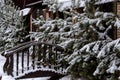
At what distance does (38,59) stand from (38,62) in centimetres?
23

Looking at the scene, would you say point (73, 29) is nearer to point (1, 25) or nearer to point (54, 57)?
point (54, 57)

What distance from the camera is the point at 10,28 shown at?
1938 cm

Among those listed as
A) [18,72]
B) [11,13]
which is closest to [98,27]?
[18,72]

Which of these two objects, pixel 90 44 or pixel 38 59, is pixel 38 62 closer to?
pixel 38 59

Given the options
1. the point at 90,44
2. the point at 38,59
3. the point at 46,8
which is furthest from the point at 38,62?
the point at 46,8

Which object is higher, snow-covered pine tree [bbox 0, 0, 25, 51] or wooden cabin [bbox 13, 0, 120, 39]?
wooden cabin [bbox 13, 0, 120, 39]

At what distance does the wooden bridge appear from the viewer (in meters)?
10.6

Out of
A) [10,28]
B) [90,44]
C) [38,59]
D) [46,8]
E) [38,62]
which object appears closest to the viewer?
[90,44]

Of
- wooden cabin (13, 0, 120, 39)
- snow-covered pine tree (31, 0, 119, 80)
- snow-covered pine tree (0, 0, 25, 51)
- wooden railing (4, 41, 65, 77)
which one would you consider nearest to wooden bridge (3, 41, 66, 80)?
wooden railing (4, 41, 65, 77)

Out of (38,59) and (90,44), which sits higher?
(90,44)

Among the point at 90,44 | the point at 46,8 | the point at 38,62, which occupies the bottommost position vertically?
the point at 38,62

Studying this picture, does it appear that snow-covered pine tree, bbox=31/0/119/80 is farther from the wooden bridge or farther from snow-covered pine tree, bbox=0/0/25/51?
snow-covered pine tree, bbox=0/0/25/51

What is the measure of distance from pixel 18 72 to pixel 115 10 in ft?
13.8

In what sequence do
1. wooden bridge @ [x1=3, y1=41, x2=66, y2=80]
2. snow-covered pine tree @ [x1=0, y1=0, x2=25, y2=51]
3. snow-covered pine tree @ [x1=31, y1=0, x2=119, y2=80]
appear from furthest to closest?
snow-covered pine tree @ [x1=0, y1=0, x2=25, y2=51] < wooden bridge @ [x1=3, y1=41, x2=66, y2=80] < snow-covered pine tree @ [x1=31, y1=0, x2=119, y2=80]
